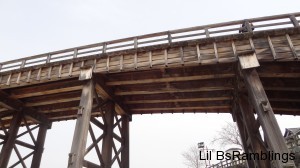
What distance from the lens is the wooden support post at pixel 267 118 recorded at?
555 cm

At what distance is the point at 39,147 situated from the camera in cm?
1108

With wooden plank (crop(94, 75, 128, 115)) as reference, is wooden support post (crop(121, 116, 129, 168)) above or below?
below

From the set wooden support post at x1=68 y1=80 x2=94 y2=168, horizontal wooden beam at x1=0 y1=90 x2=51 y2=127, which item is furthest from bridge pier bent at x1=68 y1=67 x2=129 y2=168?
horizontal wooden beam at x1=0 y1=90 x2=51 y2=127

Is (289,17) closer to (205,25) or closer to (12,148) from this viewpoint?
(205,25)

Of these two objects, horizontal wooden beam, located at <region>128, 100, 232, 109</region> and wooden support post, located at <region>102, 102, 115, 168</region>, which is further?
horizontal wooden beam, located at <region>128, 100, 232, 109</region>

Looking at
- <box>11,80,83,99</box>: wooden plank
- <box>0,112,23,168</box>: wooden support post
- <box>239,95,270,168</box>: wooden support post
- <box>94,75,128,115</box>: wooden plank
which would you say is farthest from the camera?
<box>0,112,23,168</box>: wooden support post

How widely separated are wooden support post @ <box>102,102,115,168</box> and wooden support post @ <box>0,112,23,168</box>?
4427 millimetres

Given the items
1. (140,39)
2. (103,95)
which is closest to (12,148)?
(103,95)

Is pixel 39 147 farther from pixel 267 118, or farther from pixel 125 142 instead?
pixel 267 118

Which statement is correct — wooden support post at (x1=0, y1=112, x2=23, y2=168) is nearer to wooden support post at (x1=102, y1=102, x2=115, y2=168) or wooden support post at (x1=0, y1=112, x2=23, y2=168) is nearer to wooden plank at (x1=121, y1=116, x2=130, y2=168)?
wooden support post at (x1=102, y1=102, x2=115, y2=168)

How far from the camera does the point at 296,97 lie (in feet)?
30.6

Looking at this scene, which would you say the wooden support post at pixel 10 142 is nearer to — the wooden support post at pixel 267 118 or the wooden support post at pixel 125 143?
the wooden support post at pixel 125 143

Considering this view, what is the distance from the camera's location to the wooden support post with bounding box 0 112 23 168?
9305mm

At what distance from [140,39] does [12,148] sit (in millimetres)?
7429
